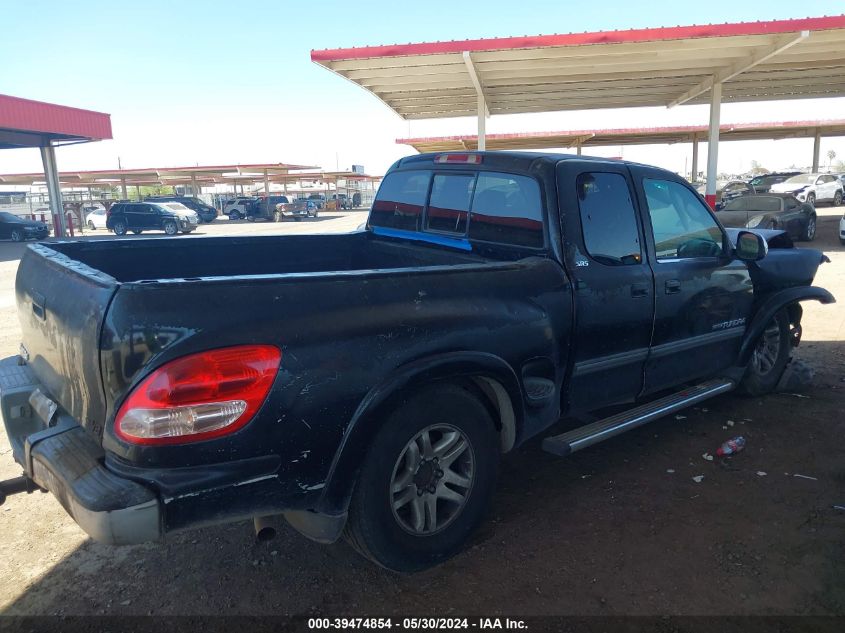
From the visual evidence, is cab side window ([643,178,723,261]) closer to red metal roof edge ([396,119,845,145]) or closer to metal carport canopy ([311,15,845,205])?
metal carport canopy ([311,15,845,205])

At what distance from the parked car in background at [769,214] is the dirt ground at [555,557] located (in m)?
12.3

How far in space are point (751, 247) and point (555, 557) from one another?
100 inches

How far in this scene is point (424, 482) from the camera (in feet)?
9.04

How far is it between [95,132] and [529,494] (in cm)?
2811

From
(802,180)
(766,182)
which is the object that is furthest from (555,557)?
(802,180)

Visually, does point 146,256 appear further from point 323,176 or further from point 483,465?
point 323,176

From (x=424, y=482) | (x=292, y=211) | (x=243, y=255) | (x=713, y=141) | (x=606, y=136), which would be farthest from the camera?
(x=292, y=211)

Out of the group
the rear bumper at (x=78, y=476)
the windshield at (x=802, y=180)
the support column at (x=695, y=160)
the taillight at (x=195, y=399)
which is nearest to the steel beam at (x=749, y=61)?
the taillight at (x=195, y=399)

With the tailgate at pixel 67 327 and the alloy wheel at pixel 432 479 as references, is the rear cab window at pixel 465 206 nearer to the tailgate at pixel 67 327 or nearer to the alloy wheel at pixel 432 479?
the alloy wheel at pixel 432 479

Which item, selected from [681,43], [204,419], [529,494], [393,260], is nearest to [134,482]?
[204,419]

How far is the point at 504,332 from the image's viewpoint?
2.88 meters

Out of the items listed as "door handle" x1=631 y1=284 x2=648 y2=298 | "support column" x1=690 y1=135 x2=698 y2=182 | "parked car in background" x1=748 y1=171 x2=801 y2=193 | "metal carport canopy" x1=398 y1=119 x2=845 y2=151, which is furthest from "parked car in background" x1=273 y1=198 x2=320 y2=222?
"door handle" x1=631 y1=284 x2=648 y2=298

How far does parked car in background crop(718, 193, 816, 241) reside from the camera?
1484 cm

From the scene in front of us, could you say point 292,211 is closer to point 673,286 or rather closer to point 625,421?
point 673,286
